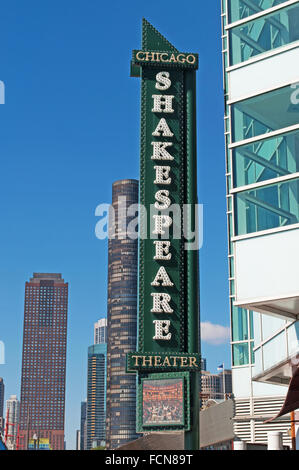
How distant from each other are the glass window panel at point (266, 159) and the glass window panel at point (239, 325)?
2778 centimetres

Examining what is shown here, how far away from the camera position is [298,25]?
2330 centimetres

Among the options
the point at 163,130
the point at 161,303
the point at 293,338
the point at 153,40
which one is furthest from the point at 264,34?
the point at 153,40

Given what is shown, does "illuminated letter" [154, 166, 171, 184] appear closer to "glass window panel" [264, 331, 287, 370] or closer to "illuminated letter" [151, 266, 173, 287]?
"illuminated letter" [151, 266, 173, 287]

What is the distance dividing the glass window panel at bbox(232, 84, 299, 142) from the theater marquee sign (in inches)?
1043

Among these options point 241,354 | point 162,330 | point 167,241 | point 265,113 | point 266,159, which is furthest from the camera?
point 167,241

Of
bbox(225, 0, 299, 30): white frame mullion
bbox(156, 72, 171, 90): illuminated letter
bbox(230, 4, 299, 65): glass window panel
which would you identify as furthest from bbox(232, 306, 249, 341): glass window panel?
bbox(225, 0, 299, 30): white frame mullion

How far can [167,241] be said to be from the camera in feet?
165

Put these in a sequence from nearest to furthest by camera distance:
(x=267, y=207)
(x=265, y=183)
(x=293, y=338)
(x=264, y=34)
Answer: (x=267, y=207)
(x=265, y=183)
(x=293, y=338)
(x=264, y=34)

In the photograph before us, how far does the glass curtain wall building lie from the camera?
2131cm

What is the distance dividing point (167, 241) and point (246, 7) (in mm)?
26634

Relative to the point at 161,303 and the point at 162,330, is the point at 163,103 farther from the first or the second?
the point at 162,330

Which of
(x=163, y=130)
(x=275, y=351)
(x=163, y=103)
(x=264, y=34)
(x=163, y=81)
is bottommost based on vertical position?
(x=275, y=351)

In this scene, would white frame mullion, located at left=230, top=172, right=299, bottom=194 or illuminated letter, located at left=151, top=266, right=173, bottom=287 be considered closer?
white frame mullion, located at left=230, top=172, right=299, bottom=194
